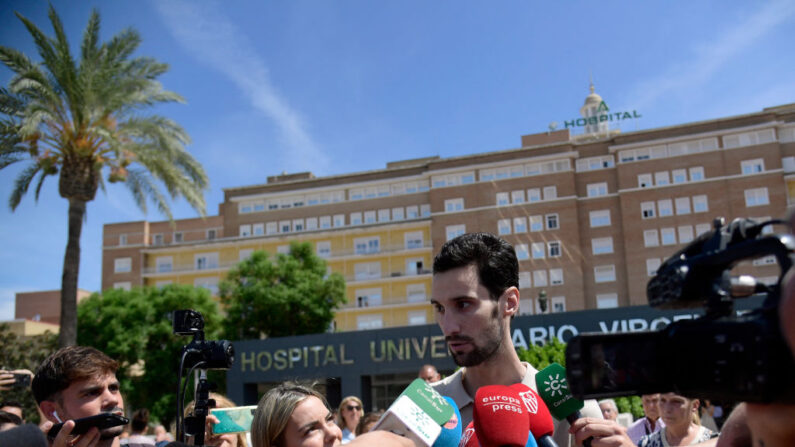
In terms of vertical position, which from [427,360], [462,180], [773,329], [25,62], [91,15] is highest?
[462,180]

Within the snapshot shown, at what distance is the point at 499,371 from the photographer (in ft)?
9.41

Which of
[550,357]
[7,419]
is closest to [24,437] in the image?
[7,419]

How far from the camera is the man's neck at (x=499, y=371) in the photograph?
113 inches

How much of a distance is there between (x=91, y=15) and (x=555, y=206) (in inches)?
1835

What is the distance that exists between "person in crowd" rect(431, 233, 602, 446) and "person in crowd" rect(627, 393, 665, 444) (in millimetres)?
4127

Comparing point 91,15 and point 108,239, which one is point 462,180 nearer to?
point 108,239

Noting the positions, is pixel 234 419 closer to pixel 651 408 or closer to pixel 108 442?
pixel 108 442

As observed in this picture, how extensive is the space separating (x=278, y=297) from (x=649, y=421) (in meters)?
43.1

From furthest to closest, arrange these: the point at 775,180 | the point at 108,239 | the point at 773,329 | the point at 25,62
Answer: the point at 108,239 < the point at 775,180 < the point at 25,62 < the point at 773,329

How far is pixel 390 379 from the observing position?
4662 centimetres

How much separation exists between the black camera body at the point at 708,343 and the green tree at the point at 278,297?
48008mm

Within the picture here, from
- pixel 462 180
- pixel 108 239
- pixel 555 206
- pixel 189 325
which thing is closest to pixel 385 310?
pixel 462 180

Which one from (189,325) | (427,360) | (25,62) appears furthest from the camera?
(427,360)

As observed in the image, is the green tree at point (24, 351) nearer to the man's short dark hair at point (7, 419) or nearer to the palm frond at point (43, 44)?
the palm frond at point (43, 44)
